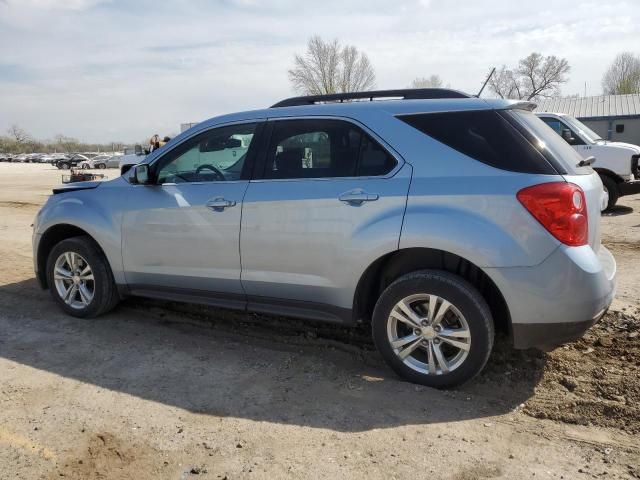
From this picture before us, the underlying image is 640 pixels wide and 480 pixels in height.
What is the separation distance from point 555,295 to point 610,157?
30.8 ft

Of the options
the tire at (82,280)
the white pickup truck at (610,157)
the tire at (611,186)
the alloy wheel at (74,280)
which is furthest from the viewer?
the tire at (611,186)

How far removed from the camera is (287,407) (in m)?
3.44

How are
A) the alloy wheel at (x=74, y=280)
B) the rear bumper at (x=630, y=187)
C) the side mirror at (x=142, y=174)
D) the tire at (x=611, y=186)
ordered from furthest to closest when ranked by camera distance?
1. the tire at (x=611, y=186)
2. the rear bumper at (x=630, y=187)
3. the alloy wheel at (x=74, y=280)
4. the side mirror at (x=142, y=174)

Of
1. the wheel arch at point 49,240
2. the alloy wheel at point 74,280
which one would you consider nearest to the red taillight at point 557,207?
the alloy wheel at point 74,280

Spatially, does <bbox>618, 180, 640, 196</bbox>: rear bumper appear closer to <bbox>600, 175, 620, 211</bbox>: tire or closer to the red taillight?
<bbox>600, 175, 620, 211</bbox>: tire

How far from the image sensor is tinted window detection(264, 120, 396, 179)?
3.76m

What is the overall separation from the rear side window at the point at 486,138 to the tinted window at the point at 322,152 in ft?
1.17

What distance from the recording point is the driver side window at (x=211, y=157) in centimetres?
433

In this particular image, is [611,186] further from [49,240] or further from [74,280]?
[49,240]

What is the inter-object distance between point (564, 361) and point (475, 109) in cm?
196

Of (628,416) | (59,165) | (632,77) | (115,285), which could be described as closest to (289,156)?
(115,285)

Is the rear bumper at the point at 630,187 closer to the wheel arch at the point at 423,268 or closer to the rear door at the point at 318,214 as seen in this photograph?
the wheel arch at the point at 423,268

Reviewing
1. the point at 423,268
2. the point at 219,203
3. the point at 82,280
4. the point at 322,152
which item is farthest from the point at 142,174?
the point at 423,268

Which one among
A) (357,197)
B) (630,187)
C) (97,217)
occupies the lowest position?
(630,187)
